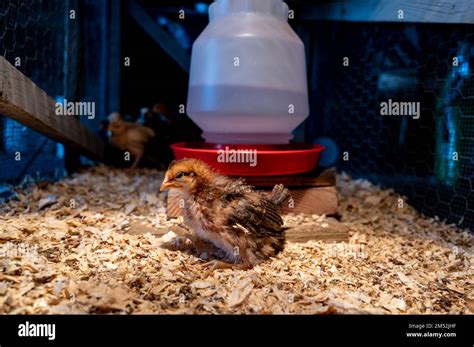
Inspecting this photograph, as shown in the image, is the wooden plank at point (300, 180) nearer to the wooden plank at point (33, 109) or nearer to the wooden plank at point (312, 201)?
the wooden plank at point (312, 201)

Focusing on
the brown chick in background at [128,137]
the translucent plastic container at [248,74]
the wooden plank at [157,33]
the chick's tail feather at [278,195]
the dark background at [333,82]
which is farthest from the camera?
the wooden plank at [157,33]

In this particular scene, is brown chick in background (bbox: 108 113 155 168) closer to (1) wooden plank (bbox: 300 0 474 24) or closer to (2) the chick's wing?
(1) wooden plank (bbox: 300 0 474 24)

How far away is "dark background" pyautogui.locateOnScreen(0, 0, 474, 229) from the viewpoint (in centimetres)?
299

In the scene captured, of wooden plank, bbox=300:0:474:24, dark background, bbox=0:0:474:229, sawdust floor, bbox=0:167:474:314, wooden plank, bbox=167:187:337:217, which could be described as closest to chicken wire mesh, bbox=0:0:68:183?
dark background, bbox=0:0:474:229

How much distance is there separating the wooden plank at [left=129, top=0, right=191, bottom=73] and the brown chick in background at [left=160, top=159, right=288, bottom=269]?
9.19 feet

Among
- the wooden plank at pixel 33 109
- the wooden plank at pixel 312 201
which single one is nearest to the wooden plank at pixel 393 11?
the wooden plank at pixel 312 201

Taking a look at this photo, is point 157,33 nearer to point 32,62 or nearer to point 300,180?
point 32,62

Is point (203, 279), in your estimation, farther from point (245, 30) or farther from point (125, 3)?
point (125, 3)

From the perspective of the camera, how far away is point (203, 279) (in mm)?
1926

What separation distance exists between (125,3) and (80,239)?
131 inches

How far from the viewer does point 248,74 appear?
Answer: 2643 millimetres

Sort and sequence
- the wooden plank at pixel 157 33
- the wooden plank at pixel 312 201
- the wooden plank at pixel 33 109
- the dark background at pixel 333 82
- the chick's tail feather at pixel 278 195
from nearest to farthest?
the wooden plank at pixel 33 109
the chick's tail feather at pixel 278 195
the wooden plank at pixel 312 201
the dark background at pixel 333 82
the wooden plank at pixel 157 33

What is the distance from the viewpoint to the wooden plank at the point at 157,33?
458cm
